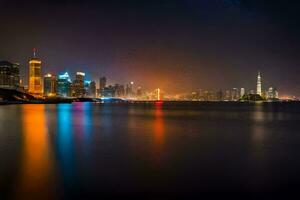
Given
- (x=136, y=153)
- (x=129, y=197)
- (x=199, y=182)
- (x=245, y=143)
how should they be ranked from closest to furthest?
1. (x=129, y=197)
2. (x=199, y=182)
3. (x=136, y=153)
4. (x=245, y=143)

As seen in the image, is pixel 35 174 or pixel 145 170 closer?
pixel 35 174

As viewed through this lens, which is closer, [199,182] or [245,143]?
[199,182]

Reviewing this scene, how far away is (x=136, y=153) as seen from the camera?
1939 centimetres

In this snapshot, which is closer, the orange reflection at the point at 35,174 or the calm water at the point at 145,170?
the orange reflection at the point at 35,174

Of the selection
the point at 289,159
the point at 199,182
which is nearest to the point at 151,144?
the point at 289,159

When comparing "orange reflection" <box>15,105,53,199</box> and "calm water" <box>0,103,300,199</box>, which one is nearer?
"orange reflection" <box>15,105,53,199</box>

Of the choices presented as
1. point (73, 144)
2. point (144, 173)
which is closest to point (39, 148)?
point (73, 144)

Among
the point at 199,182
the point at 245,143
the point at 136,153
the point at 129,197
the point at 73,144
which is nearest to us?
the point at 129,197

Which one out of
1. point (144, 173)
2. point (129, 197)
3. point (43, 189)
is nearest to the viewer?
point (129, 197)

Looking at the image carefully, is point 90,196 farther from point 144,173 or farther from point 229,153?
point 229,153

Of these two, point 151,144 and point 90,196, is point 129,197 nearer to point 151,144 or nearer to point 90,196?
point 90,196

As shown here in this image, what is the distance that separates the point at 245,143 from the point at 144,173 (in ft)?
41.3

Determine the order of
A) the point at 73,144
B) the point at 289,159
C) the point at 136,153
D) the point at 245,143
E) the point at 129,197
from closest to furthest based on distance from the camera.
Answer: the point at 129,197, the point at 289,159, the point at 136,153, the point at 73,144, the point at 245,143

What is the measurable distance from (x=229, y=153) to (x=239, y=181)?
268 inches
